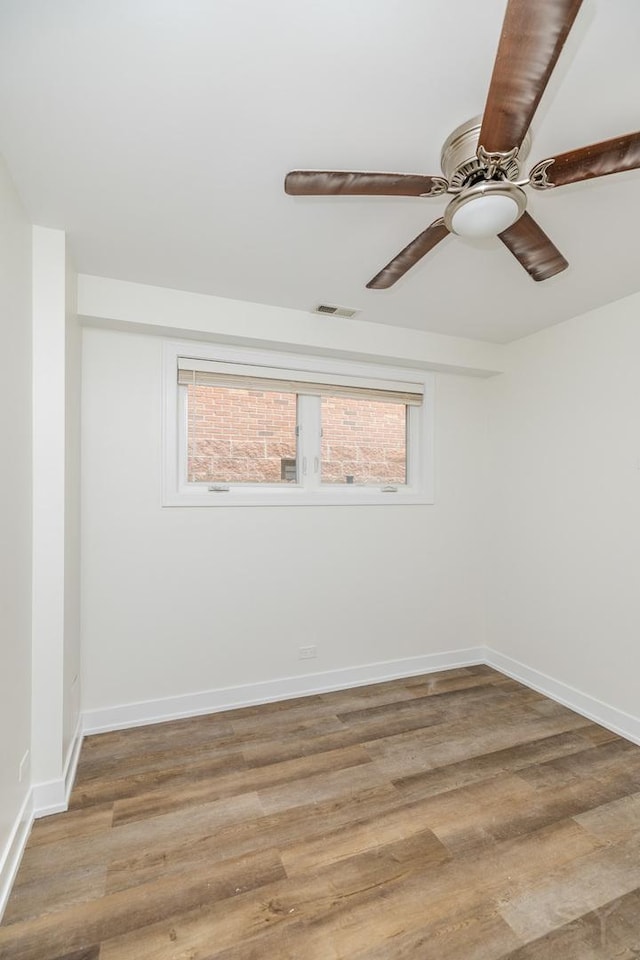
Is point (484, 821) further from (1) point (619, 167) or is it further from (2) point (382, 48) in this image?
(2) point (382, 48)

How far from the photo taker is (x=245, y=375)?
9.46 ft

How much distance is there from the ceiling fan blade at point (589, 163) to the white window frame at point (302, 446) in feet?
6.30

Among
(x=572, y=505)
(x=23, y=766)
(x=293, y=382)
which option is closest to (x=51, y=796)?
(x=23, y=766)

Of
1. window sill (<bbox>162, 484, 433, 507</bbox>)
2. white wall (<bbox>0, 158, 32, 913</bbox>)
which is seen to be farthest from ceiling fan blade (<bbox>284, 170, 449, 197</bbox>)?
window sill (<bbox>162, 484, 433, 507</bbox>)

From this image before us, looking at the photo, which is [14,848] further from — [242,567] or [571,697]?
[571,697]

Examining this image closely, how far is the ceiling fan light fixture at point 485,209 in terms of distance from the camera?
127 centimetres

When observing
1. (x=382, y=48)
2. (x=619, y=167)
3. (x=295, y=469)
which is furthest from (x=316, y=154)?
(x=295, y=469)

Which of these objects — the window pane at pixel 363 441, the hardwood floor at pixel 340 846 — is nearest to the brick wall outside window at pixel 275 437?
the window pane at pixel 363 441

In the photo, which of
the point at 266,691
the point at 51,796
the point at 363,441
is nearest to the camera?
the point at 51,796

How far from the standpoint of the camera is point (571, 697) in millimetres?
2840

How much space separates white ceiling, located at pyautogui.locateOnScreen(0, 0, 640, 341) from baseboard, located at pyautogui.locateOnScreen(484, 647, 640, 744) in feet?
8.09

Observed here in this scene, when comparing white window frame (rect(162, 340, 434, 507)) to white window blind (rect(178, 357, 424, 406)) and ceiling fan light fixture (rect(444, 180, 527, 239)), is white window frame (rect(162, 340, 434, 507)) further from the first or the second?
ceiling fan light fixture (rect(444, 180, 527, 239))

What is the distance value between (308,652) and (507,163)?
2786 millimetres

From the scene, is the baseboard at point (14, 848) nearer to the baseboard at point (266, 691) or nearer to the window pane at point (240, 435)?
the baseboard at point (266, 691)
